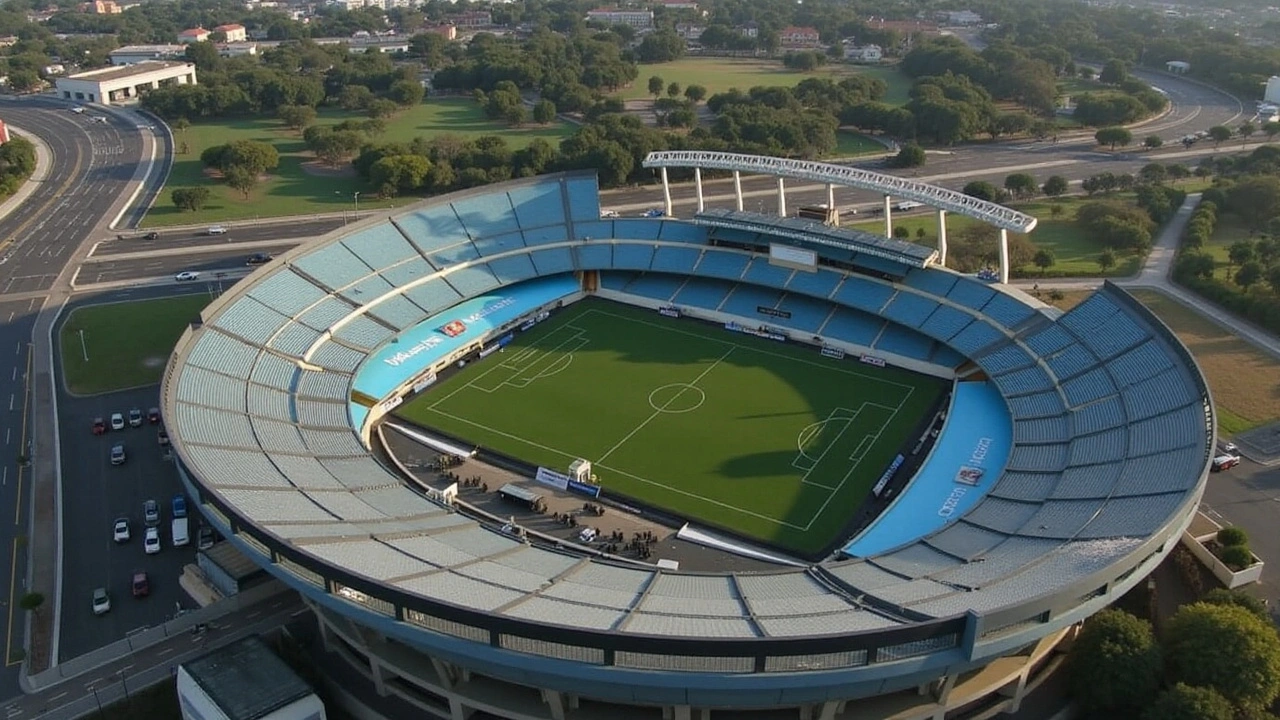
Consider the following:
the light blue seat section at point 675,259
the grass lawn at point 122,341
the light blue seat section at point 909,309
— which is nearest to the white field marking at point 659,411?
the light blue seat section at point 675,259

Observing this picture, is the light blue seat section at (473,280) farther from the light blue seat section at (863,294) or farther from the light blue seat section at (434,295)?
the light blue seat section at (863,294)

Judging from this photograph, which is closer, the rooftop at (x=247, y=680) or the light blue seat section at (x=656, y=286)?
the rooftop at (x=247, y=680)

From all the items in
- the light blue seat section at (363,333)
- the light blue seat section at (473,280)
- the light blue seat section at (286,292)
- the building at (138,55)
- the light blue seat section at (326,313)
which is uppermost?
the building at (138,55)

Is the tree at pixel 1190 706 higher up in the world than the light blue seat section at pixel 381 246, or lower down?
lower down

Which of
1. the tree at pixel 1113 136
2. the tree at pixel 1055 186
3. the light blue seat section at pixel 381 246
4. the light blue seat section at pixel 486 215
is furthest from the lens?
the tree at pixel 1113 136

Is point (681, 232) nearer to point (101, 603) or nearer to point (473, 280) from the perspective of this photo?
point (473, 280)

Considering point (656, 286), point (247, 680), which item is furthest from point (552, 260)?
point (247, 680)

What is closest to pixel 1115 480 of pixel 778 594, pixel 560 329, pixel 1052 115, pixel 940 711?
pixel 940 711
